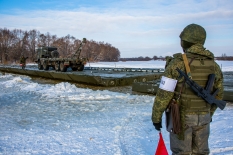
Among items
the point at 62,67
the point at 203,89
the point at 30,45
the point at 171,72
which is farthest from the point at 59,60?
the point at 30,45

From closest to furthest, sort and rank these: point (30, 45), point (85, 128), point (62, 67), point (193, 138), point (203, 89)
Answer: point (203, 89), point (193, 138), point (85, 128), point (62, 67), point (30, 45)

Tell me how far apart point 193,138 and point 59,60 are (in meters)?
17.1

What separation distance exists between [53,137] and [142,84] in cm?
642

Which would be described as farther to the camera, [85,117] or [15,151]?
[85,117]

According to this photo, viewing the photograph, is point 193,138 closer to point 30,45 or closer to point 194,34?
point 194,34

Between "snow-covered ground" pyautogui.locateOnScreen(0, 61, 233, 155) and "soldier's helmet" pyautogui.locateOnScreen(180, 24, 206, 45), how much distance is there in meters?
1.94

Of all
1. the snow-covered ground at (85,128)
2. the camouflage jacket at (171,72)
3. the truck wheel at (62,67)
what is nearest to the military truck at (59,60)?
the truck wheel at (62,67)

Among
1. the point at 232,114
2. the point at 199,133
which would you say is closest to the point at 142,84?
the point at 232,114

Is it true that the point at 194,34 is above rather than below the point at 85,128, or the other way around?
above

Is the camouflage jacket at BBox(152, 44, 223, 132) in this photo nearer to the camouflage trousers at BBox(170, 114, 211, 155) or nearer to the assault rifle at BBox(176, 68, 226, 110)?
the assault rifle at BBox(176, 68, 226, 110)

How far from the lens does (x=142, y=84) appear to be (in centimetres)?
1041

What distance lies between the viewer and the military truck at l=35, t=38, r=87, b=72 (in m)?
18.1

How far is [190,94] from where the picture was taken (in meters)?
2.52

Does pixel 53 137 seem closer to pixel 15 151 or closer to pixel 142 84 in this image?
pixel 15 151
